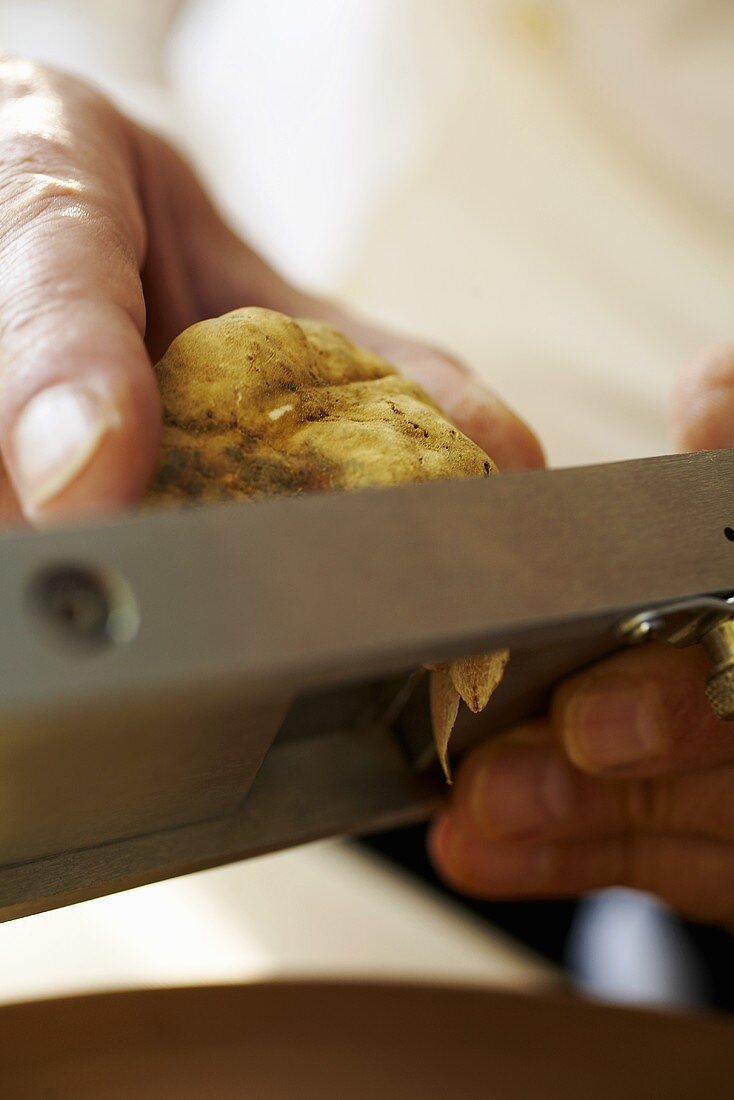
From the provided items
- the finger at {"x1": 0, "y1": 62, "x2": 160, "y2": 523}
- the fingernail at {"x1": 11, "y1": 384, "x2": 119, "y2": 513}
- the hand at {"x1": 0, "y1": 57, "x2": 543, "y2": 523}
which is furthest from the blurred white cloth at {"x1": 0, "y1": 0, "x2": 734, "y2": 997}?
the fingernail at {"x1": 11, "y1": 384, "x2": 119, "y2": 513}

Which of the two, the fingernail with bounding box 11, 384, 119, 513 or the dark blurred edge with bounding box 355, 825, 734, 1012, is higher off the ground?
the fingernail with bounding box 11, 384, 119, 513

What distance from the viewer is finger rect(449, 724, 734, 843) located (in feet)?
1.67

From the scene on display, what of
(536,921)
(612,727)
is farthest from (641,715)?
(536,921)

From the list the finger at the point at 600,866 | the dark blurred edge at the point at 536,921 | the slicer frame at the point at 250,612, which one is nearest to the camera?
the slicer frame at the point at 250,612

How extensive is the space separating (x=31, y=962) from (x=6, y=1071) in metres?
0.26

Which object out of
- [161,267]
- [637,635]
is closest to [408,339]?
[161,267]

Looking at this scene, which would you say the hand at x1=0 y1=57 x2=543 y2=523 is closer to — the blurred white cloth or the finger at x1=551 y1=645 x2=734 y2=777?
the finger at x1=551 y1=645 x2=734 y2=777

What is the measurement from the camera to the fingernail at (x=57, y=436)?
224 mm

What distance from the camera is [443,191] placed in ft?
2.55

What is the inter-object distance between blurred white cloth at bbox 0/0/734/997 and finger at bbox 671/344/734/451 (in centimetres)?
14

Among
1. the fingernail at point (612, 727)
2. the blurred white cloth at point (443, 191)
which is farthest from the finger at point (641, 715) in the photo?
the blurred white cloth at point (443, 191)

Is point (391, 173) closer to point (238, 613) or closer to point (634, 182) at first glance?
point (634, 182)

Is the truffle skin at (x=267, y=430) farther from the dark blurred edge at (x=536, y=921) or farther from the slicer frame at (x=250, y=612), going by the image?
the dark blurred edge at (x=536, y=921)

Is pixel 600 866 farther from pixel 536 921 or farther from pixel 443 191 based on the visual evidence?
pixel 443 191
